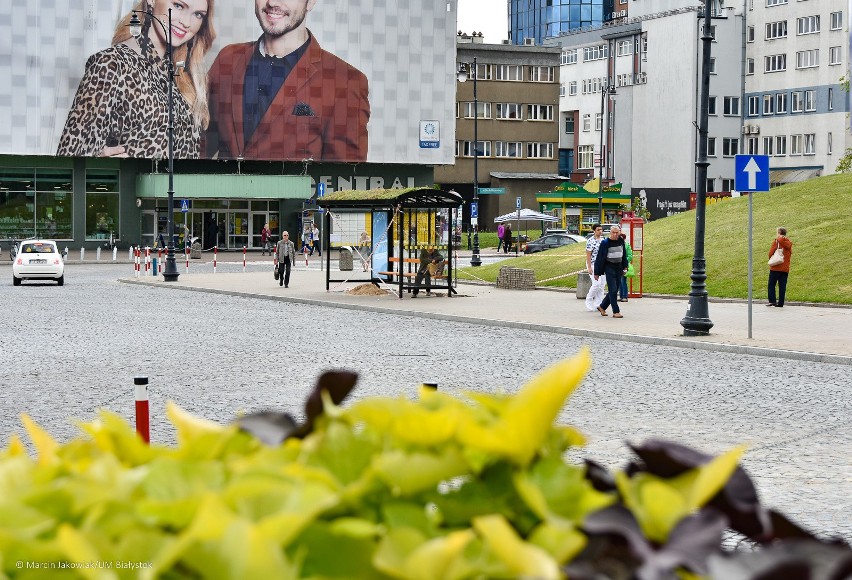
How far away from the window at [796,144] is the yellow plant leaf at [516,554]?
97.8 metres

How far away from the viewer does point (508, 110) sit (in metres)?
110

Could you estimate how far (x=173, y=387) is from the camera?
14.1 m

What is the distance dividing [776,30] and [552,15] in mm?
63527

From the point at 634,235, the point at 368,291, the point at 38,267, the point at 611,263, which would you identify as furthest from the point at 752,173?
the point at 38,267

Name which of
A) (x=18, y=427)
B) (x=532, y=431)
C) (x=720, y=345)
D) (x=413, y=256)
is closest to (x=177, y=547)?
(x=532, y=431)

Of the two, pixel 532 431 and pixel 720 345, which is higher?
pixel 532 431

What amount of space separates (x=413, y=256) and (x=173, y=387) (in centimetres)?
2087

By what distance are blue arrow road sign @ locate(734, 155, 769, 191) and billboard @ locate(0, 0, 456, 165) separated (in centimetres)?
5895

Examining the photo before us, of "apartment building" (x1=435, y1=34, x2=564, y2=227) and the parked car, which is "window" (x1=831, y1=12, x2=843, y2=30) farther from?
the parked car

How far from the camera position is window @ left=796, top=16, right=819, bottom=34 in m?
93.2

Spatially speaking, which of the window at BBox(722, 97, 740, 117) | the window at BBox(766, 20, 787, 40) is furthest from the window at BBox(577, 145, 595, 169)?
the window at BBox(766, 20, 787, 40)

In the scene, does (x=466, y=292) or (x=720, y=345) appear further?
(x=466, y=292)

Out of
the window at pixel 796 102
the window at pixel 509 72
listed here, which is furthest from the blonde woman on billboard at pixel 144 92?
the window at pixel 796 102

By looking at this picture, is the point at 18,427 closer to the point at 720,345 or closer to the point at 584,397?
the point at 584,397
